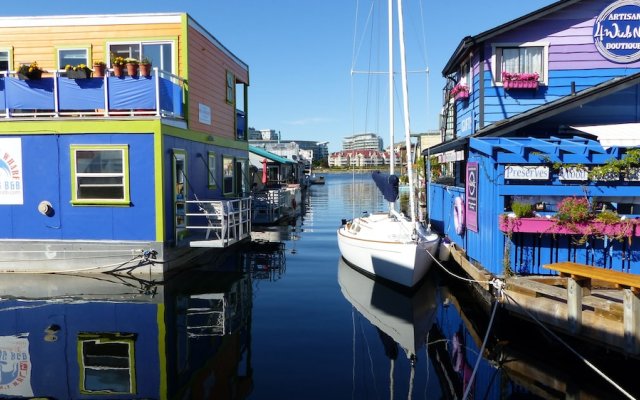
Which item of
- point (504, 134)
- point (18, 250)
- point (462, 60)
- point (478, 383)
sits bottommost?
point (478, 383)

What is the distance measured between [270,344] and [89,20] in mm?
11639

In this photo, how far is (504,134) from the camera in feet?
40.9

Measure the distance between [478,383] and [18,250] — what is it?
40.3 ft

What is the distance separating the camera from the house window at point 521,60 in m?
14.1

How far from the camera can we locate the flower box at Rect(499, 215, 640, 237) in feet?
30.0

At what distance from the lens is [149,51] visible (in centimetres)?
1485

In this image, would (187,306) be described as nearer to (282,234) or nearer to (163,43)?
(163,43)

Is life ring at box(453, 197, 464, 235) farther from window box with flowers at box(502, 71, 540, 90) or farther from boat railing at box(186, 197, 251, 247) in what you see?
boat railing at box(186, 197, 251, 247)

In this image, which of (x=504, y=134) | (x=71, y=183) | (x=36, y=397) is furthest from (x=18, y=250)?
(x=504, y=134)

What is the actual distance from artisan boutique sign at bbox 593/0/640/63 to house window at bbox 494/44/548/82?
60.6 inches

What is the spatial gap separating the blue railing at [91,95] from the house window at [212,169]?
370 cm

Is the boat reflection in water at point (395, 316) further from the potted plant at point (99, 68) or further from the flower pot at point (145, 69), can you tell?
the potted plant at point (99, 68)

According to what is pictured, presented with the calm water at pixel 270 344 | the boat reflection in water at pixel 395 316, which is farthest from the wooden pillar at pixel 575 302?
the boat reflection in water at pixel 395 316

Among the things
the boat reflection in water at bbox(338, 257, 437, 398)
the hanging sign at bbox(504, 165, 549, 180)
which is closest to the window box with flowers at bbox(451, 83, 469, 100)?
the boat reflection in water at bbox(338, 257, 437, 398)
